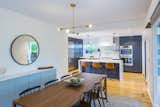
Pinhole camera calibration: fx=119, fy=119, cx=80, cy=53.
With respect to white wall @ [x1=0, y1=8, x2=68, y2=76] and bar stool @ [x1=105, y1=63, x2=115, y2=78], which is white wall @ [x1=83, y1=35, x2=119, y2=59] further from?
white wall @ [x1=0, y1=8, x2=68, y2=76]

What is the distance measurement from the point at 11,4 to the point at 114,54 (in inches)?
271

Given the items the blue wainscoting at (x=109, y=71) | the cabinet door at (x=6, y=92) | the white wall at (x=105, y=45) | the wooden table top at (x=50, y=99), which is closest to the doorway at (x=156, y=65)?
the wooden table top at (x=50, y=99)

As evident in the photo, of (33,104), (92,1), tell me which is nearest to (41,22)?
(92,1)

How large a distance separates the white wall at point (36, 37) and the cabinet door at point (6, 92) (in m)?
0.53

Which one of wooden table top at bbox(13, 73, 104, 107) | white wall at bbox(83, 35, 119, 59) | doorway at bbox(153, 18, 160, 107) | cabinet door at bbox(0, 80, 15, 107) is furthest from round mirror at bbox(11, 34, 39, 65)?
white wall at bbox(83, 35, 119, 59)

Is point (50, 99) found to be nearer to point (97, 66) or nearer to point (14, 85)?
point (14, 85)

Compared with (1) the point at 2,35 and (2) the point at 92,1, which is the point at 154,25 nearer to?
(2) the point at 92,1

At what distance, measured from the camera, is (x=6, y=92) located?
8.93 ft

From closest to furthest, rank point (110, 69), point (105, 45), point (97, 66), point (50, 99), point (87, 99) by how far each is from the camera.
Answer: point (50, 99), point (87, 99), point (110, 69), point (97, 66), point (105, 45)

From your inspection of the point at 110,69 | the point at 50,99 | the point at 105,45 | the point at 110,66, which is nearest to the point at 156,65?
the point at 50,99

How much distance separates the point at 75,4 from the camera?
2812 mm

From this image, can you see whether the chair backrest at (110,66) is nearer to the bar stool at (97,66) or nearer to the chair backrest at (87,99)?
the bar stool at (97,66)

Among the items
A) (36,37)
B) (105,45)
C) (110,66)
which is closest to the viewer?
(36,37)

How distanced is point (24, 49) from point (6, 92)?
4.48 feet
